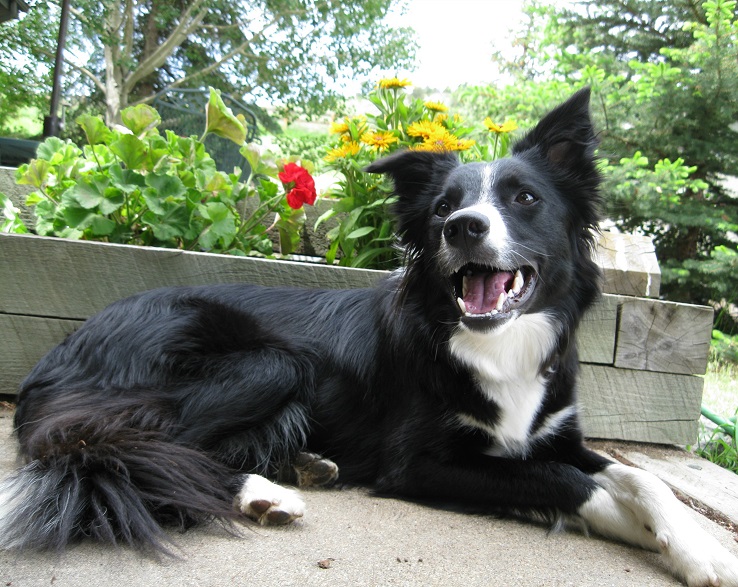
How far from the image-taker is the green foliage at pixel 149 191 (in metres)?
2.92

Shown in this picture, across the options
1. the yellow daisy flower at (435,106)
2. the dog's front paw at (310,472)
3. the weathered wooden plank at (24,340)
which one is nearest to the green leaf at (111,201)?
the weathered wooden plank at (24,340)

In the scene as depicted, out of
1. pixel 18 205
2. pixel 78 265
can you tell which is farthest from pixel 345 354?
pixel 18 205

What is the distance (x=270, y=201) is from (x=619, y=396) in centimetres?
192

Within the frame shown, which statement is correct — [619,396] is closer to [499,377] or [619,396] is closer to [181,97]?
[499,377]

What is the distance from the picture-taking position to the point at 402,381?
7.98 ft

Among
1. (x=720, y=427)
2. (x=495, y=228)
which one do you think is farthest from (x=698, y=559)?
(x=720, y=427)

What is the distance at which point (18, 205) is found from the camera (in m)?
4.08

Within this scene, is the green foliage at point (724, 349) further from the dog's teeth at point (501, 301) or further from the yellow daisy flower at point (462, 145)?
the dog's teeth at point (501, 301)

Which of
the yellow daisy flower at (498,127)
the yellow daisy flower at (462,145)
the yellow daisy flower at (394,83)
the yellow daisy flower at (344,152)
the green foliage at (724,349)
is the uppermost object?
the yellow daisy flower at (394,83)

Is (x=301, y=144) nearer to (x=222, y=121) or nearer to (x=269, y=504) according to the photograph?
(x=222, y=121)

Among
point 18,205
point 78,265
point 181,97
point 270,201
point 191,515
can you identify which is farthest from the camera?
point 181,97

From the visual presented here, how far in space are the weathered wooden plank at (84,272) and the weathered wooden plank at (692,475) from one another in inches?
75.9

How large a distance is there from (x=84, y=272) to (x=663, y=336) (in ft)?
8.50

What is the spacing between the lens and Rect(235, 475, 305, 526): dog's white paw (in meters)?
1.87
